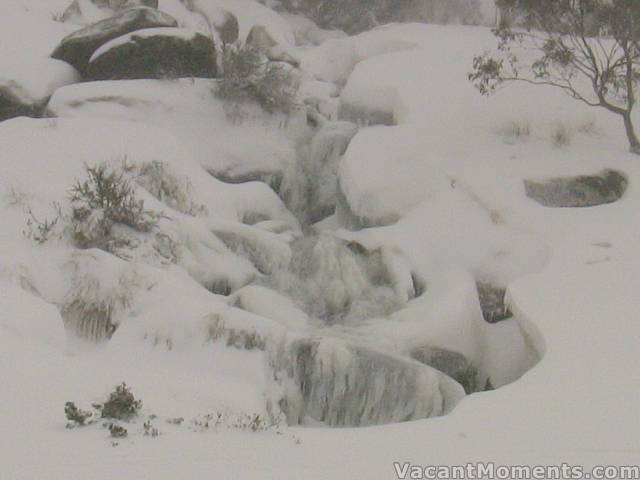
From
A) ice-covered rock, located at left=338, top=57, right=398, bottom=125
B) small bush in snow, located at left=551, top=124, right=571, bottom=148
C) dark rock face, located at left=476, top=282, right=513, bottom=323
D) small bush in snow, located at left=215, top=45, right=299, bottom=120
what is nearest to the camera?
dark rock face, located at left=476, top=282, right=513, bottom=323

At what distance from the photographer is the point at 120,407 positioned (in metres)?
4.18

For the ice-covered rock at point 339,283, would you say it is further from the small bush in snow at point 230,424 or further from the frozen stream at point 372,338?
the small bush in snow at point 230,424

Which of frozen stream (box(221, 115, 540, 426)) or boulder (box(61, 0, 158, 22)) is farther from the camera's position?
boulder (box(61, 0, 158, 22))

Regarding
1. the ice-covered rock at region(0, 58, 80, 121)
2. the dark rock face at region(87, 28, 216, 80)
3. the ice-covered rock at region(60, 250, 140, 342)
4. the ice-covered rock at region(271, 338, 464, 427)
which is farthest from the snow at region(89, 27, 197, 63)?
the ice-covered rock at region(271, 338, 464, 427)

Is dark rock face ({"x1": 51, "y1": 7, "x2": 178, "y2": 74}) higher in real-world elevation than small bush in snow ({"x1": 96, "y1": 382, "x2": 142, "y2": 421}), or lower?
higher

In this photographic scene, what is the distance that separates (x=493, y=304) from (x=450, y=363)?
1143 millimetres

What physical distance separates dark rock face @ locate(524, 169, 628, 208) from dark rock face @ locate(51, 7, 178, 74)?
20.9 feet

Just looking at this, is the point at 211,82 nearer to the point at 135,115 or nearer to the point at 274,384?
the point at 135,115

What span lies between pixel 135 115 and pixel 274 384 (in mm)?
5665

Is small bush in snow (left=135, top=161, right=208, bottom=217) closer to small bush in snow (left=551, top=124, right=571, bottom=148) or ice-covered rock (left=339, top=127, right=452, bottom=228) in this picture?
ice-covered rock (left=339, top=127, right=452, bottom=228)

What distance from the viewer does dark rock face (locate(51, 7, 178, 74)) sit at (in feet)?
37.2

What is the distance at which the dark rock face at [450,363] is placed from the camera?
6795 millimetres

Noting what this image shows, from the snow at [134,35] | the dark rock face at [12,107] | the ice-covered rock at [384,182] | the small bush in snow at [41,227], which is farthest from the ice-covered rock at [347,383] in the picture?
the snow at [134,35]

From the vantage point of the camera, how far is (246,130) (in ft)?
35.8
